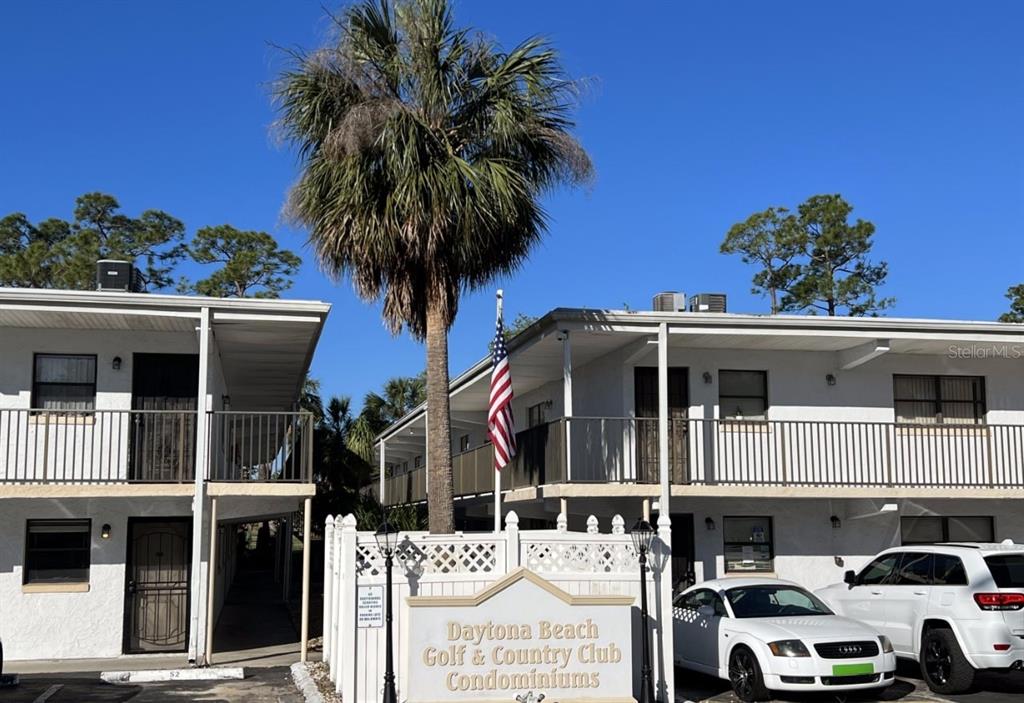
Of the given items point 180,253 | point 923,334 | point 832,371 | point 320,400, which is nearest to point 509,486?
point 832,371

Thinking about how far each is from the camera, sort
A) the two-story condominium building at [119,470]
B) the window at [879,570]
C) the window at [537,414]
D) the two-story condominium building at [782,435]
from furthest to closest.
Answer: the window at [537,414] → the two-story condominium building at [782,435] → the two-story condominium building at [119,470] → the window at [879,570]

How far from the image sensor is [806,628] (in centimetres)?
1306

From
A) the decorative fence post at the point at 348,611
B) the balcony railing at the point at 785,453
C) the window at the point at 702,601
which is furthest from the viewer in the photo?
the balcony railing at the point at 785,453

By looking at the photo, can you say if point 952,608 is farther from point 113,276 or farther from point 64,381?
point 113,276

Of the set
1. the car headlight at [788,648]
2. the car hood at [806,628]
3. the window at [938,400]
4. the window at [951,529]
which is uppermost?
the window at [938,400]

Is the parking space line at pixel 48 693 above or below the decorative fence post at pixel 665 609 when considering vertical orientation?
below

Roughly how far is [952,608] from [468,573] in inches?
224

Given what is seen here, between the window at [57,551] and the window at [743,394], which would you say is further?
the window at [743,394]

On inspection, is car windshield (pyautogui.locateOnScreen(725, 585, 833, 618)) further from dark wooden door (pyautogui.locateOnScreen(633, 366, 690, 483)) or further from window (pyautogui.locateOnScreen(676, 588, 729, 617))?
dark wooden door (pyautogui.locateOnScreen(633, 366, 690, 483))

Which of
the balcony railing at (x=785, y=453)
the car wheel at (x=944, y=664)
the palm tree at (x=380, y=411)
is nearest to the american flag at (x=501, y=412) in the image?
the balcony railing at (x=785, y=453)

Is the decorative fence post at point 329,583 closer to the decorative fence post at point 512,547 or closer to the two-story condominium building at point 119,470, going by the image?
the two-story condominium building at point 119,470

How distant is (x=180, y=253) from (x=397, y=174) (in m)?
40.0

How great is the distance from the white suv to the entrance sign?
397 cm

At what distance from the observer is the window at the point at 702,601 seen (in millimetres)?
14117
